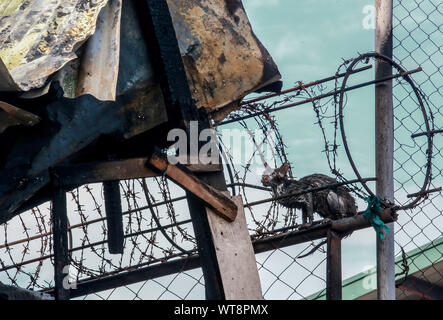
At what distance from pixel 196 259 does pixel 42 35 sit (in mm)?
2311

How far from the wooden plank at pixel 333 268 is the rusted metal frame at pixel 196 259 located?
82mm

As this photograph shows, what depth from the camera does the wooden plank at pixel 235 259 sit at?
469 cm

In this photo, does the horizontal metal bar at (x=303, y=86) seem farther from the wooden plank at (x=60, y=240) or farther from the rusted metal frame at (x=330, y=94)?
the wooden plank at (x=60, y=240)

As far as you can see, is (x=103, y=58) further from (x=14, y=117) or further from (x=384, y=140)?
(x=384, y=140)

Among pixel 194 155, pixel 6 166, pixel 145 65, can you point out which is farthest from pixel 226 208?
pixel 6 166

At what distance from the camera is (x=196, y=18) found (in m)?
5.46

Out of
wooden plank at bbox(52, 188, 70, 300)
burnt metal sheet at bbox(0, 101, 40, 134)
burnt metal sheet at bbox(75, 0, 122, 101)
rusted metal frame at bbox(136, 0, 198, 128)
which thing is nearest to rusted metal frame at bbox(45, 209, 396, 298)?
wooden plank at bbox(52, 188, 70, 300)

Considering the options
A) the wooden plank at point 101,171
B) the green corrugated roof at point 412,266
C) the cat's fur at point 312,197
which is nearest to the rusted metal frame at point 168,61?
the wooden plank at point 101,171

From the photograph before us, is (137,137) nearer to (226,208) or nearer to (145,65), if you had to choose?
(145,65)

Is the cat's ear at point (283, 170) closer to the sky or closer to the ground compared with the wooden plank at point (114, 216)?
closer to the sky

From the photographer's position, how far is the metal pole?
5.33 metres

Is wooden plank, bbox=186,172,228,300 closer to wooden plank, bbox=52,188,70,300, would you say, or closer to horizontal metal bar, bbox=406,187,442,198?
wooden plank, bbox=52,188,70,300

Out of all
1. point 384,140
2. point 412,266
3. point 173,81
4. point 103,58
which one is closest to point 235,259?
point 173,81
